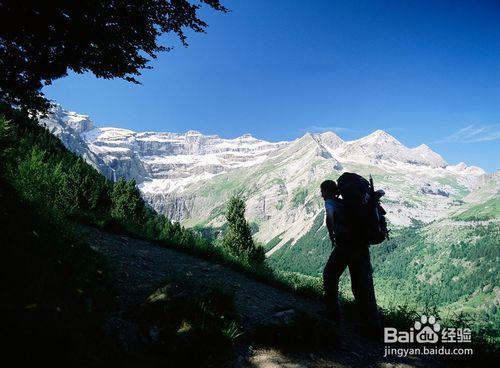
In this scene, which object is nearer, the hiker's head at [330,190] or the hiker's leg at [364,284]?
the hiker's leg at [364,284]

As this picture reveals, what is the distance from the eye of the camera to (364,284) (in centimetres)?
589

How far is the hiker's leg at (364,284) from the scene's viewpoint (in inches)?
232

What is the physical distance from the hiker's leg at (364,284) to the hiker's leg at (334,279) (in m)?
0.23

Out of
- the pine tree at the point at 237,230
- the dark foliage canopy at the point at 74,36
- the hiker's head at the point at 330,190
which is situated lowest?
the pine tree at the point at 237,230

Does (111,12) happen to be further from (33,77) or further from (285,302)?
(285,302)

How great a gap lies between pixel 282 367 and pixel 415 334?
134 inches

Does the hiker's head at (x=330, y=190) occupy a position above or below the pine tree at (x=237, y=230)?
above

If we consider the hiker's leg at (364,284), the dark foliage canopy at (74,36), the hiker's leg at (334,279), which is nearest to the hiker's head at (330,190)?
the hiker's leg at (334,279)

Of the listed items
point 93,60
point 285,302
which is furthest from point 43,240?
point 285,302

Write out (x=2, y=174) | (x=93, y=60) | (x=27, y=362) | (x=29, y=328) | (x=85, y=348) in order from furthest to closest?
(x=2, y=174) < (x=93, y=60) < (x=85, y=348) < (x=29, y=328) < (x=27, y=362)

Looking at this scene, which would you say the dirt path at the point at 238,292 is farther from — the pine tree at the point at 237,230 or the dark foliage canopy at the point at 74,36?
the pine tree at the point at 237,230

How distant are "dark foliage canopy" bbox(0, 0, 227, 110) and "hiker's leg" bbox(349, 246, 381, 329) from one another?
18.6 ft

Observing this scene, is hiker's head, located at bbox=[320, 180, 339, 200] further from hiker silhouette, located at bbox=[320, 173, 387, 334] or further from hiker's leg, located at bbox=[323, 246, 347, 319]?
hiker's leg, located at bbox=[323, 246, 347, 319]

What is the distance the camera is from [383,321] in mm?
6539
